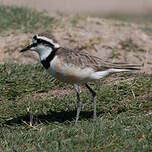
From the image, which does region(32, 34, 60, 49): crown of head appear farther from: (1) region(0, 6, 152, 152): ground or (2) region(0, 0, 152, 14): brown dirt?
(2) region(0, 0, 152, 14): brown dirt

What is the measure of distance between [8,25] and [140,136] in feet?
21.3

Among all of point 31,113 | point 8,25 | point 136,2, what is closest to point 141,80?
point 31,113

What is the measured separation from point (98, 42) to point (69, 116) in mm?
3714

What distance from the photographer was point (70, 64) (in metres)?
5.86

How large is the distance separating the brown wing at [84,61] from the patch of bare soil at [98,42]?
241cm

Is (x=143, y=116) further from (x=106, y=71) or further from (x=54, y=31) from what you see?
(x=54, y=31)

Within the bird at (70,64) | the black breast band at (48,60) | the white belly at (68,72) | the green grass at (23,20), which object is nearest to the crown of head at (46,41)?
the bird at (70,64)

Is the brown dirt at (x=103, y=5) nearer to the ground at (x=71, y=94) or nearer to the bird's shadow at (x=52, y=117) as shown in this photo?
the ground at (x=71, y=94)

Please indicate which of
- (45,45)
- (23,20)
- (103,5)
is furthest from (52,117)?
(103,5)

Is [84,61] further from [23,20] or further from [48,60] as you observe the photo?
[23,20]

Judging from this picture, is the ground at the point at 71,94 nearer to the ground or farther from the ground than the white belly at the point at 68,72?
nearer to the ground

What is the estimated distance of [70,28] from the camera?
10641 mm

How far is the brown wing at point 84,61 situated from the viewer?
5.92 m

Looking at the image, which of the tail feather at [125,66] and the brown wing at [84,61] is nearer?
the brown wing at [84,61]
